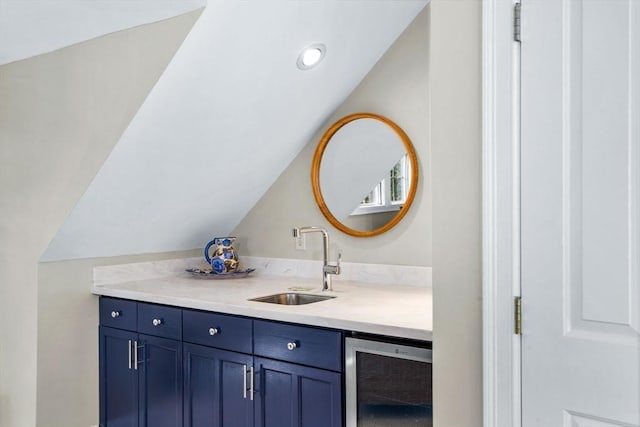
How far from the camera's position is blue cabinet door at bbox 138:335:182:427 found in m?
2.95

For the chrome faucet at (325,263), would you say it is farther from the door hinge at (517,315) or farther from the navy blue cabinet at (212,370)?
the door hinge at (517,315)

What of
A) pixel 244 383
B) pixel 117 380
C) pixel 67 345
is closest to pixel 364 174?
pixel 244 383

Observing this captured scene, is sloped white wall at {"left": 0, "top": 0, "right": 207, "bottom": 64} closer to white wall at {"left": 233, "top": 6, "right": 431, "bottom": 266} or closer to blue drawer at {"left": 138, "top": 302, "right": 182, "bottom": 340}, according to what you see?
white wall at {"left": 233, "top": 6, "right": 431, "bottom": 266}

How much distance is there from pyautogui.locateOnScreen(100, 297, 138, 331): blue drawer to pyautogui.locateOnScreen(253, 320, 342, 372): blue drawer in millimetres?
831

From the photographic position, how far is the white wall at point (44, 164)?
9.21 feet

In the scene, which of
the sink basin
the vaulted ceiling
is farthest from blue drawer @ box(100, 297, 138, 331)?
the sink basin

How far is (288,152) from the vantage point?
11.5 ft

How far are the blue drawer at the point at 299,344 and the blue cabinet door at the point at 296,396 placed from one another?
0.03 metres

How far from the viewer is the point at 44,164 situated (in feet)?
A: 10.3

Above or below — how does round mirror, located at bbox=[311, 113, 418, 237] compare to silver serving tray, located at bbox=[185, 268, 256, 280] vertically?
above

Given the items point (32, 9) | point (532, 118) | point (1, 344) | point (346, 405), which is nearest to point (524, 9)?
point (532, 118)

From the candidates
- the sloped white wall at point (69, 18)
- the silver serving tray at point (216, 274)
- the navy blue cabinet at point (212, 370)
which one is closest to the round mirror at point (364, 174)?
the silver serving tray at point (216, 274)

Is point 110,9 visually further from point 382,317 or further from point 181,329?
point 382,317

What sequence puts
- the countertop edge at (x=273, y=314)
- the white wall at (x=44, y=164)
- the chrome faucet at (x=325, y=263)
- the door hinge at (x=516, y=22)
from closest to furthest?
the door hinge at (x=516, y=22) < the countertop edge at (x=273, y=314) < the white wall at (x=44, y=164) < the chrome faucet at (x=325, y=263)
